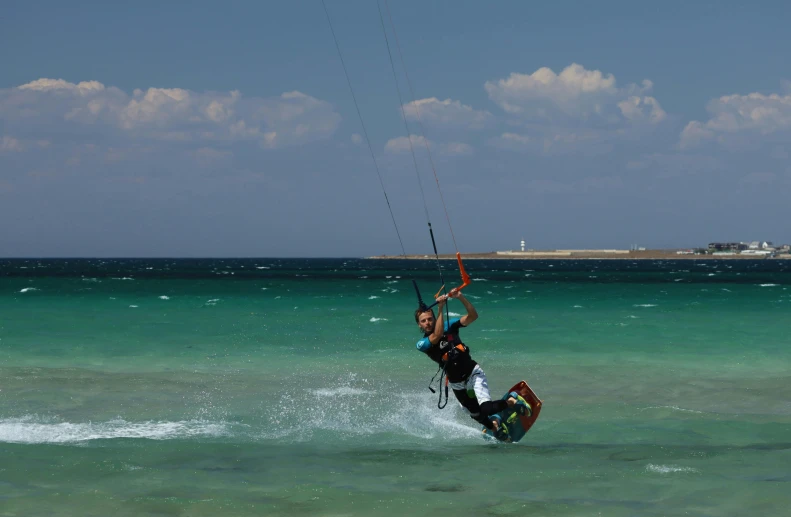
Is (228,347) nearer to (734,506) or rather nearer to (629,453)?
(629,453)

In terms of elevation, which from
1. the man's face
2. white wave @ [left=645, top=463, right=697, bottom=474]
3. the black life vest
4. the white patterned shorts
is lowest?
white wave @ [left=645, top=463, right=697, bottom=474]

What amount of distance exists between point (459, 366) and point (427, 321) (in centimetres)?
99

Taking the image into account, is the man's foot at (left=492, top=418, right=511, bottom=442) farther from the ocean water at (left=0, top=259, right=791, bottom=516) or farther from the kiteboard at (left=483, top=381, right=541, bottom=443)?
the ocean water at (left=0, top=259, right=791, bottom=516)

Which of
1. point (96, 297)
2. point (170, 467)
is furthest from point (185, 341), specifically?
point (96, 297)

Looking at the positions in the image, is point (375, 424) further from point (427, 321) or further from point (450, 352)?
point (427, 321)

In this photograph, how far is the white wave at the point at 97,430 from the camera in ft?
40.9

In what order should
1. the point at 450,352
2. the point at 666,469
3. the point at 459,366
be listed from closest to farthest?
the point at 666,469 < the point at 450,352 < the point at 459,366

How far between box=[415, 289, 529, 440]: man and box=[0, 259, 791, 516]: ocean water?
1.73 ft

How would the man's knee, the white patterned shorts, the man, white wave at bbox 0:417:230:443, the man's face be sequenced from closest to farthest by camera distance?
the man's face, the man, the man's knee, the white patterned shorts, white wave at bbox 0:417:230:443

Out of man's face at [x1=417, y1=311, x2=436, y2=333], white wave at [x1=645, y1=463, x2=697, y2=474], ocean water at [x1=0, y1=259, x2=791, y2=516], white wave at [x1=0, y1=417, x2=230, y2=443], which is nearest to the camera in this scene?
ocean water at [x1=0, y1=259, x2=791, y2=516]

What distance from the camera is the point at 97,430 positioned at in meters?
13.1

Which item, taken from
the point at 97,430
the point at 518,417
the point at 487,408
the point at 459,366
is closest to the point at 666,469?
the point at 518,417

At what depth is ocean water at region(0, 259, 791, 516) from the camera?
936 cm

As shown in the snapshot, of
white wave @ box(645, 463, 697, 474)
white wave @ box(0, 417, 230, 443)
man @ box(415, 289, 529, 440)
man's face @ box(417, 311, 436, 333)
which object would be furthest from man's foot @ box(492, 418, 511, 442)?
white wave @ box(0, 417, 230, 443)
